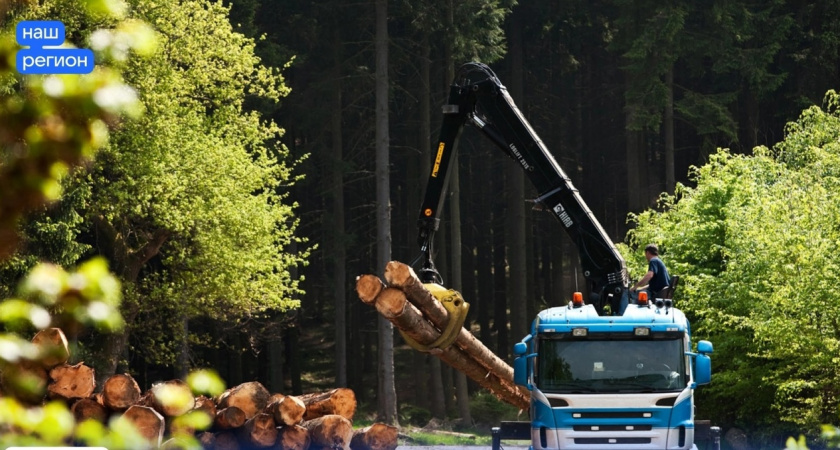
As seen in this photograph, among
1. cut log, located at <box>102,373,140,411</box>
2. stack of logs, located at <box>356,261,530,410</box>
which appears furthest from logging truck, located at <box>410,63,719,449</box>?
cut log, located at <box>102,373,140,411</box>

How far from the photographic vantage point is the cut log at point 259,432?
16.4m

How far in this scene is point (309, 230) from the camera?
44375 mm

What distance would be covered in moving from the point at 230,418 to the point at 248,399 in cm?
43

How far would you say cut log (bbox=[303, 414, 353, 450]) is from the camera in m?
16.9

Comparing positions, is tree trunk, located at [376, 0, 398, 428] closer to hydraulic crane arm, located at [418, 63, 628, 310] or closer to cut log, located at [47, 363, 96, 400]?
hydraulic crane arm, located at [418, 63, 628, 310]

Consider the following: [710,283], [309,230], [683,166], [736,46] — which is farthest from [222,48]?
[683,166]

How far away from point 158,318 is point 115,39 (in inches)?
995

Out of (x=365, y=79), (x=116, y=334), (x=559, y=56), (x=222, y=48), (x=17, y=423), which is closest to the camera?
(x=17, y=423)

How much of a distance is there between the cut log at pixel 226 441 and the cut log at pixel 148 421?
1004 millimetres

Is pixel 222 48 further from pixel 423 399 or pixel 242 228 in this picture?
pixel 423 399

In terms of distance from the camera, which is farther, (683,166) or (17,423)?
(683,166)

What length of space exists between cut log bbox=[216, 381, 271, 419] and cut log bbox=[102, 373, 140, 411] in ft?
4.72

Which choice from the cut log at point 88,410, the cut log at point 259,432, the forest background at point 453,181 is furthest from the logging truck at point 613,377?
the cut log at point 88,410

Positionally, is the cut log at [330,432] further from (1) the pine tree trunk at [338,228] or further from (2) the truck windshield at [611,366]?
(1) the pine tree trunk at [338,228]
